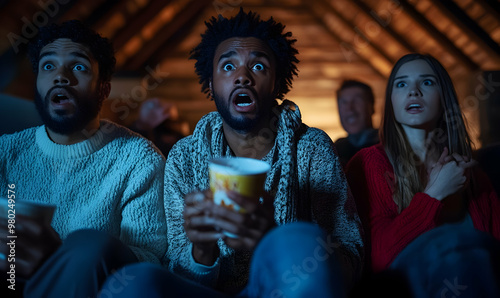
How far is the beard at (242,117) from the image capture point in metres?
1.25

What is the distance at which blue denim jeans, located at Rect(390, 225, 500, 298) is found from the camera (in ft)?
2.88

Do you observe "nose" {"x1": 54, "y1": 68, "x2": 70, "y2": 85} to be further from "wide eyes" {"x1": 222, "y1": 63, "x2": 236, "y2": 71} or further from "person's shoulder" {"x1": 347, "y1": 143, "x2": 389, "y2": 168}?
"person's shoulder" {"x1": 347, "y1": 143, "x2": 389, "y2": 168}

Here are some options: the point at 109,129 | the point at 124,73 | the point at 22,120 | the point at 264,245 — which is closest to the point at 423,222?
the point at 264,245

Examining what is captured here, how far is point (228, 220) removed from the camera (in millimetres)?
866

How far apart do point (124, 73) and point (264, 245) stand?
328 centimetres

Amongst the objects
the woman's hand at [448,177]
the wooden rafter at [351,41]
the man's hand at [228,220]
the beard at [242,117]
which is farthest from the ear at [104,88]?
the wooden rafter at [351,41]

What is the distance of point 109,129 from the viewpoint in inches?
53.0

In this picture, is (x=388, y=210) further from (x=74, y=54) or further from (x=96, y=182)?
(x=74, y=54)

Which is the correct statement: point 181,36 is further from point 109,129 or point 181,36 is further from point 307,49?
point 109,129
